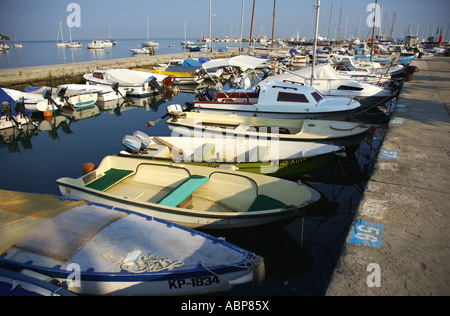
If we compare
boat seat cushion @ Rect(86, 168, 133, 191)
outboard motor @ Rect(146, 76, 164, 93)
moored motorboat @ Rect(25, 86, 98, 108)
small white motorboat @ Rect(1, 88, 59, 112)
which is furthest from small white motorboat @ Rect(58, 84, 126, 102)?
boat seat cushion @ Rect(86, 168, 133, 191)

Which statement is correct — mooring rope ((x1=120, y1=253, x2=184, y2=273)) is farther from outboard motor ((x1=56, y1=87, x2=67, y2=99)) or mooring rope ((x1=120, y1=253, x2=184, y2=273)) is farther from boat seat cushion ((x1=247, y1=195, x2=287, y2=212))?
outboard motor ((x1=56, y1=87, x2=67, y2=99))

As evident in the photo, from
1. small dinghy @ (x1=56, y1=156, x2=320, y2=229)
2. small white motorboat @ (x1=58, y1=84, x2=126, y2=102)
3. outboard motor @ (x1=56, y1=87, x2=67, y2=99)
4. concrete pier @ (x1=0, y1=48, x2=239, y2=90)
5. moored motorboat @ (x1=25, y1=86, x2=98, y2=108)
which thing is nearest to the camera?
small dinghy @ (x1=56, y1=156, x2=320, y2=229)

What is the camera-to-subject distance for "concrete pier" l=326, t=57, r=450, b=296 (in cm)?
313

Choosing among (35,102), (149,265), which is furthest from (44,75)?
(149,265)

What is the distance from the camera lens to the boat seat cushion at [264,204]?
20.7 ft

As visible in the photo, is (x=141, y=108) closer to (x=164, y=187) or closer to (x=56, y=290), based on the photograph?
(x=164, y=187)

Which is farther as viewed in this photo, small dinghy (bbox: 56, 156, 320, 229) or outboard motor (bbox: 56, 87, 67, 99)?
outboard motor (bbox: 56, 87, 67, 99)

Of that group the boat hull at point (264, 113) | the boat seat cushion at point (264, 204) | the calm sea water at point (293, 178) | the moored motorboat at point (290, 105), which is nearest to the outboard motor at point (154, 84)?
the calm sea water at point (293, 178)

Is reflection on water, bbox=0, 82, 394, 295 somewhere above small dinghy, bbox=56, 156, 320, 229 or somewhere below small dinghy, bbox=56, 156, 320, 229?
below

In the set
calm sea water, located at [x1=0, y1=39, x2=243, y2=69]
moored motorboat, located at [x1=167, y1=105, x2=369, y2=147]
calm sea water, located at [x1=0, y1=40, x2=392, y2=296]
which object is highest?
calm sea water, located at [x1=0, y1=39, x2=243, y2=69]

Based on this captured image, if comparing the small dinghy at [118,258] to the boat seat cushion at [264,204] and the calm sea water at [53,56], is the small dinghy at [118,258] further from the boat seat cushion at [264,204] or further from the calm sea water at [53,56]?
the calm sea water at [53,56]

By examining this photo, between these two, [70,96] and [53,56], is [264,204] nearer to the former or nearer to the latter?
[70,96]

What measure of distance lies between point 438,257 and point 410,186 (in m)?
1.94

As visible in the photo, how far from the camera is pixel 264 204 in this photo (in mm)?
6465
